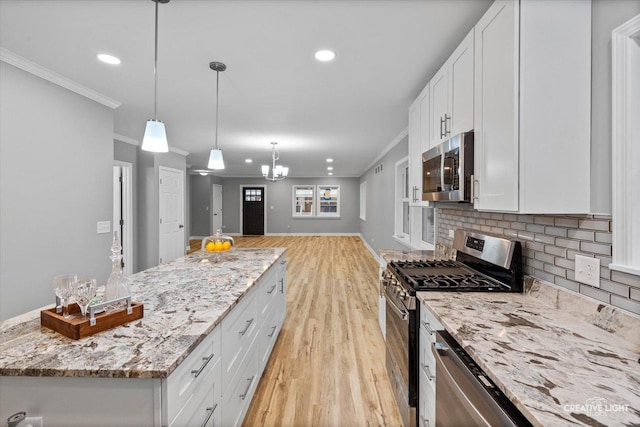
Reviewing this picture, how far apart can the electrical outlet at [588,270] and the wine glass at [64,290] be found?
2.16 metres

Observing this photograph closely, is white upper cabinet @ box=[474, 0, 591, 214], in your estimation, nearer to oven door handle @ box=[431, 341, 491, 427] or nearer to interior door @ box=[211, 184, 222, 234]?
oven door handle @ box=[431, 341, 491, 427]

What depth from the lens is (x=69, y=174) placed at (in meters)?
2.90

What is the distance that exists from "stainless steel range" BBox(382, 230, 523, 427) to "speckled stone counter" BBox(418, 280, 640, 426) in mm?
109

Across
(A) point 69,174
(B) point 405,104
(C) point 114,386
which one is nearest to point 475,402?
(C) point 114,386

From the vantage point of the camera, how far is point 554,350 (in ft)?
3.25

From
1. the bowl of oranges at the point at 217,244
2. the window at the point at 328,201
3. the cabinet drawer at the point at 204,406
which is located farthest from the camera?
the window at the point at 328,201

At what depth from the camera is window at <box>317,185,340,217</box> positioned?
1193 centimetres

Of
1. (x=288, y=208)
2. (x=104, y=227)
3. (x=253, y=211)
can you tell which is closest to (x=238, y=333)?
(x=104, y=227)

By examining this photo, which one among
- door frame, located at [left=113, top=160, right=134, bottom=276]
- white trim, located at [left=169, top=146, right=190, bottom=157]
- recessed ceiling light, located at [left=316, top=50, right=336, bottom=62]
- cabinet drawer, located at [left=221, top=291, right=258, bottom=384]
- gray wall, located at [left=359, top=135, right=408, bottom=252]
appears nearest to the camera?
cabinet drawer, located at [left=221, top=291, right=258, bottom=384]

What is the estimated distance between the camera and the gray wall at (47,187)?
7.80 ft

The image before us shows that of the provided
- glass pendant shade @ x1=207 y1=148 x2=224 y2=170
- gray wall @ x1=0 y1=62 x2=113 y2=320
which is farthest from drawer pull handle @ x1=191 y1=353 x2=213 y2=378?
gray wall @ x1=0 y1=62 x2=113 y2=320

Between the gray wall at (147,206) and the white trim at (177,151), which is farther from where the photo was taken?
the white trim at (177,151)

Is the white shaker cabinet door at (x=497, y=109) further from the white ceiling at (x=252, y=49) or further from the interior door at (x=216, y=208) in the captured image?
the interior door at (x=216, y=208)

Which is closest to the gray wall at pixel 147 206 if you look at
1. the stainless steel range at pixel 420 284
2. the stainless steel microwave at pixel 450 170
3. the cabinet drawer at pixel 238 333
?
the cabinet drawer at pixel 238 333
